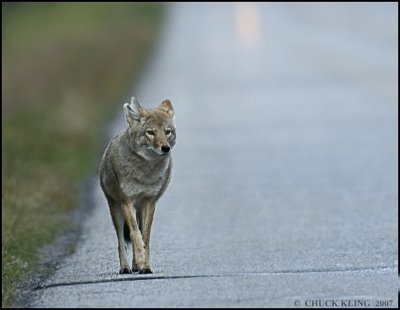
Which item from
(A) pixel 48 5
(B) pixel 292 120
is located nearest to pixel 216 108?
(B) pixel 292 120

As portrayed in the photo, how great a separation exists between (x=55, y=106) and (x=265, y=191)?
299 inches

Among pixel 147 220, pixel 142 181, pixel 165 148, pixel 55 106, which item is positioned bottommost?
pixel 147 220

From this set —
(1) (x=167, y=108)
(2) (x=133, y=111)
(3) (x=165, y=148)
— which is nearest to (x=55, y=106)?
(1) (x=167, y=108)

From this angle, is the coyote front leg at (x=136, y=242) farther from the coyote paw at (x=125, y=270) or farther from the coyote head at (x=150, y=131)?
the coyote head at (x=150, y=131)

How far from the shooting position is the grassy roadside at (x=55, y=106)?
1352 cm

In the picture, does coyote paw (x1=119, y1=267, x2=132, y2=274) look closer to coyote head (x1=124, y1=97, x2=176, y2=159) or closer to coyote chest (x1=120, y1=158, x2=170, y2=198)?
coyote chest (x1=120, y1=158, x2=170, y2=198)

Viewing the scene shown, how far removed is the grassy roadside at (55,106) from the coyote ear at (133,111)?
1340 millimetres

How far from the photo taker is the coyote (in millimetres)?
10250

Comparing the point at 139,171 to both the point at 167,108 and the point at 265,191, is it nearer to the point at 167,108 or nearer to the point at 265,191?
the point at 167,108

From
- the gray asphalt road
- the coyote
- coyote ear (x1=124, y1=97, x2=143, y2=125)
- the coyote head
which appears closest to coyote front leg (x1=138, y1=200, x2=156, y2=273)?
the coyote

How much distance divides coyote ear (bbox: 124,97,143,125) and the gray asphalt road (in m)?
1.07

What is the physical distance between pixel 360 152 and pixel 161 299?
11160 millimetres

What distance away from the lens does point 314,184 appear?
1653 centimetres

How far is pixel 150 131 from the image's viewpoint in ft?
33.7
